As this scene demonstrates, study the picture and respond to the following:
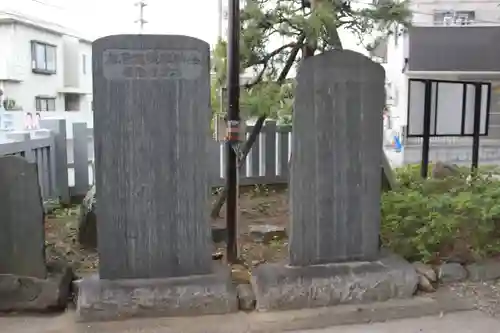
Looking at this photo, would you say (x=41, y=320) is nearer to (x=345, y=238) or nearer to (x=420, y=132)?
(x=345, y=238)

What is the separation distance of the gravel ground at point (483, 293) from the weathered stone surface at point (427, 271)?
149 mm

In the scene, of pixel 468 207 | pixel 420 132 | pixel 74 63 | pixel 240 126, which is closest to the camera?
pixel 240 126

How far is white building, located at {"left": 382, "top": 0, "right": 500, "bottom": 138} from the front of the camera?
1562 centimetres

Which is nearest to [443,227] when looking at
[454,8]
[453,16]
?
A: [453,16]

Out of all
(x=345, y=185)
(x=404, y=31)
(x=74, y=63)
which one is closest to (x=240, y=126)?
(x=345, y=185)

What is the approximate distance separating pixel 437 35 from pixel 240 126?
42.4 feet

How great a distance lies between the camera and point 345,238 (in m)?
4.21

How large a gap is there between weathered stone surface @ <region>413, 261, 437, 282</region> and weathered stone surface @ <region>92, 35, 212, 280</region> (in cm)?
169

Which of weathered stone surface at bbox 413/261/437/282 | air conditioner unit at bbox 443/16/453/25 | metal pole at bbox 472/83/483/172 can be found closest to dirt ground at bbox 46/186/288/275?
Answer: weathered stone surface at bbox 413/261/437/282

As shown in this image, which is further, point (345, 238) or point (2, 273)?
point (345, 238)

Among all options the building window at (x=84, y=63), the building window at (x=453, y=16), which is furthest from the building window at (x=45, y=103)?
the building window at (x=453, y=16)

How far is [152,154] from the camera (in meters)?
3.85

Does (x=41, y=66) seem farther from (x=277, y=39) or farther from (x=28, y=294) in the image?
(x=28, y=294)

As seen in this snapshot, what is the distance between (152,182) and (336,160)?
54.5 inches
